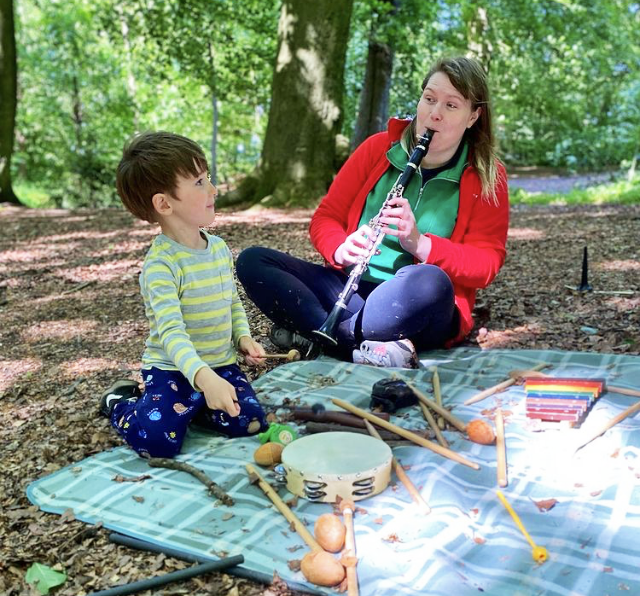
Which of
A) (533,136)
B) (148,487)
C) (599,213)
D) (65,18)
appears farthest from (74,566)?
(533,136)

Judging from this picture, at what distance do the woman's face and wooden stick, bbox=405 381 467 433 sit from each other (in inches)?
45.5

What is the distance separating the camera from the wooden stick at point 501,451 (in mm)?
2176

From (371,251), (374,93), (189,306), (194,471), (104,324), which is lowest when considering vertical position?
(104,324)

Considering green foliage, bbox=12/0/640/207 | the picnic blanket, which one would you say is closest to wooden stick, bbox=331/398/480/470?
the picnic blanket

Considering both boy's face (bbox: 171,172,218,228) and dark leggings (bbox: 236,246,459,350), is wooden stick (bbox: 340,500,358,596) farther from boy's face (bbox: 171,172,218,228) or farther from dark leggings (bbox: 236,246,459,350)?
dark leggings (bbox: 236,246,459,350)

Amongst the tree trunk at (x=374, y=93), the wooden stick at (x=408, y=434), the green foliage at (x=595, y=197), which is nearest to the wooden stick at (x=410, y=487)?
the wooden stick at (x=408, y=434)

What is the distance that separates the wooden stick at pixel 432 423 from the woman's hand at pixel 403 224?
0.71m

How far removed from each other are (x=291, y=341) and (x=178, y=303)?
109 centimetres

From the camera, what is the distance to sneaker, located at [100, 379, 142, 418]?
2.80 metres

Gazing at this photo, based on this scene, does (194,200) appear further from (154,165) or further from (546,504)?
(546,504)

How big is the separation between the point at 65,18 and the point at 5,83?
6206 mm

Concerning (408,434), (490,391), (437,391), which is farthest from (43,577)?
(490,391)

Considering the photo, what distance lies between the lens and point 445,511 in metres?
2.04

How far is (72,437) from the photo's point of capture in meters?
2.70
